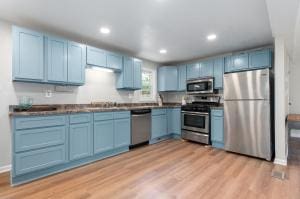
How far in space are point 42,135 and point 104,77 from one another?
1987 millimetres

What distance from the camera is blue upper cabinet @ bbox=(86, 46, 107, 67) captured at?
3.39m

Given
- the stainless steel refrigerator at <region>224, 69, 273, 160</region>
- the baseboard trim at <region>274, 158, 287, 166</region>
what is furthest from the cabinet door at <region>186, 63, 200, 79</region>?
the baseboard trim at <region>274, 158, 287, 166</region>

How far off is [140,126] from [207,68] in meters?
2.36

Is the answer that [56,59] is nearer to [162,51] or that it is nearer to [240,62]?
[162,51]

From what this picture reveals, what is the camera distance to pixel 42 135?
242cm

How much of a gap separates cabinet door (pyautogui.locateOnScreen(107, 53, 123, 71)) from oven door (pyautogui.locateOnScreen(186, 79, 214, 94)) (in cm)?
206

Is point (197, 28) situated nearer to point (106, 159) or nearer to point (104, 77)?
point (104, 77)

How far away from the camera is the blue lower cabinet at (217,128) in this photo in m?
3.93

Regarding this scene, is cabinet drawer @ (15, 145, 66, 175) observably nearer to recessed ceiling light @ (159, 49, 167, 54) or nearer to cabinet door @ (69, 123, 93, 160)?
cabinet door @ (69, 123, 93, 160)

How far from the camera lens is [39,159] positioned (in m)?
2.40

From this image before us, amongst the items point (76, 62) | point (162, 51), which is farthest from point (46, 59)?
point (162, 51)

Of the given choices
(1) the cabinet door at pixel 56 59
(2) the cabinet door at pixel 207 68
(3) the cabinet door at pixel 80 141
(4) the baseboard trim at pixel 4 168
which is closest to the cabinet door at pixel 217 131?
(2) the cabinet door at pixel 207 68

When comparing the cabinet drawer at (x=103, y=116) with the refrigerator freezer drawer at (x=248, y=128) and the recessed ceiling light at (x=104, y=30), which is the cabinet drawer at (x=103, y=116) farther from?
the refrigerator freezer drawer at (x=248, y=128)

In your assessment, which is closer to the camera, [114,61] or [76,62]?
[76,62]
